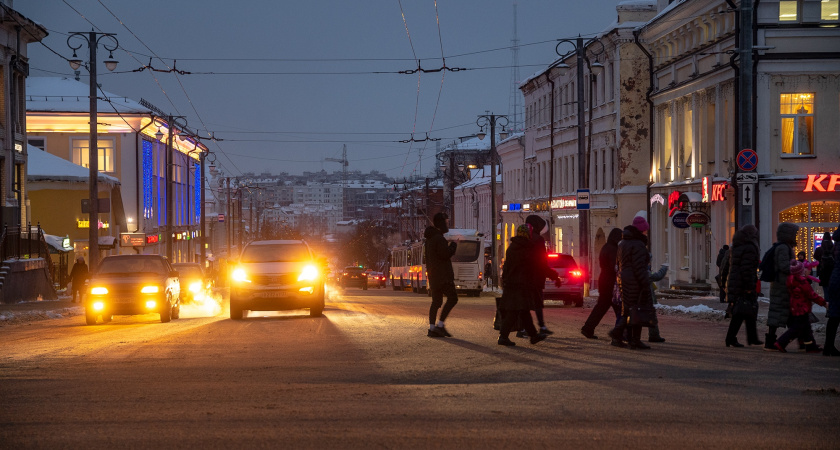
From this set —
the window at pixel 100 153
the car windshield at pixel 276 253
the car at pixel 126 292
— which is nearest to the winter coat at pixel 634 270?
the car windshield at pixel 276 253

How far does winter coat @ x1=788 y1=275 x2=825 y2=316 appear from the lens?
14.9 metres

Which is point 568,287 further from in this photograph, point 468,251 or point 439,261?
point 468,251

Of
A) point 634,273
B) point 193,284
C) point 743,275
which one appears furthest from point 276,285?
point 193,284

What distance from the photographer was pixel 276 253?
23.9 m

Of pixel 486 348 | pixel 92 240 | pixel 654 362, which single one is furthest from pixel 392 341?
pixel 92 240

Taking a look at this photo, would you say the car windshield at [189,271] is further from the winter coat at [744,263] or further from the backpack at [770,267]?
the backpack at [770,267]

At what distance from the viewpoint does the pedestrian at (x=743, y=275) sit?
1550 centimetres

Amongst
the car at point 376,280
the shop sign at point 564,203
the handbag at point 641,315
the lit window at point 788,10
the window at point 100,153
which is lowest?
the car at point 376,280

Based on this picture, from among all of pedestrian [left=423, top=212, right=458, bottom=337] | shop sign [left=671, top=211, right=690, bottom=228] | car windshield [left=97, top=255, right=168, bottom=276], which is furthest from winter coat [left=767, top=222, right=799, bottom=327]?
shop sign [left=671, top=211, right=690, bottom=228]

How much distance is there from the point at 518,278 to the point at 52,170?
46.1 meters

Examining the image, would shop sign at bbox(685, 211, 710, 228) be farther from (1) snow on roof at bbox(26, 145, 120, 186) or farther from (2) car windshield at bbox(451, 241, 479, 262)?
(1) snow on roof at bbox(26, 145, 120, 186)

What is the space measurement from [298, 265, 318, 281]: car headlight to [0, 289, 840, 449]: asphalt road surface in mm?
5708

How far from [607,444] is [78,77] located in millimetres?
73989

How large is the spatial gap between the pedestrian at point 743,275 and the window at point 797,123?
20525mm
